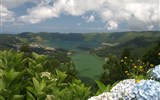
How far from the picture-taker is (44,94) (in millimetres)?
7203

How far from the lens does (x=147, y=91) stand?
565cm

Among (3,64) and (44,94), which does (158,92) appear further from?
(3,64)

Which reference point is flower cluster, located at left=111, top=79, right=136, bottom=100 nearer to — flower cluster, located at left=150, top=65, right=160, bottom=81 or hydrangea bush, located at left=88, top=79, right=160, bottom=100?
hydrangea bush, located at left=88, top=79, right=160, bottom=100

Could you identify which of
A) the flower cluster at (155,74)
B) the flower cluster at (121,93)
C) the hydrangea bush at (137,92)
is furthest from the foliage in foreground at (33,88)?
the flower cluster at (155,74)

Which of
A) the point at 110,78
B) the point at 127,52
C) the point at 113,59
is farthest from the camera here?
the point at 113,59

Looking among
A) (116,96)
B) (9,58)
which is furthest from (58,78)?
(116,96)

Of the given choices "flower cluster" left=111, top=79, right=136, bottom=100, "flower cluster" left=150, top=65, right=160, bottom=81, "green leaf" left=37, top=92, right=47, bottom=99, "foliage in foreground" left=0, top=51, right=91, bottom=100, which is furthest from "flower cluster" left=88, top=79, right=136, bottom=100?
"green leaf" left=37, top=92, right=47, bottom=99

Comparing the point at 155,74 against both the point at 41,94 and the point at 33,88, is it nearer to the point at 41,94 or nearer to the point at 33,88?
the point at 41,94

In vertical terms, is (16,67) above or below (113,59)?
above

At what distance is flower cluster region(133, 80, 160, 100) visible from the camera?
221 inches

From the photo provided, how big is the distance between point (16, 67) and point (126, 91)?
139 inches

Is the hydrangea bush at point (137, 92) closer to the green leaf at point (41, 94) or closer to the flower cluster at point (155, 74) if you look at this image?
the flower cluster at point (155, 74)

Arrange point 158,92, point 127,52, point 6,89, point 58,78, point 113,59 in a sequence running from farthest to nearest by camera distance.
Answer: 1. point 113,59
2. point 127,52
3. point 58,78
4. point 6,89
5. point 158,92

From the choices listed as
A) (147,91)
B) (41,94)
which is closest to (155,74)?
(147,91)
